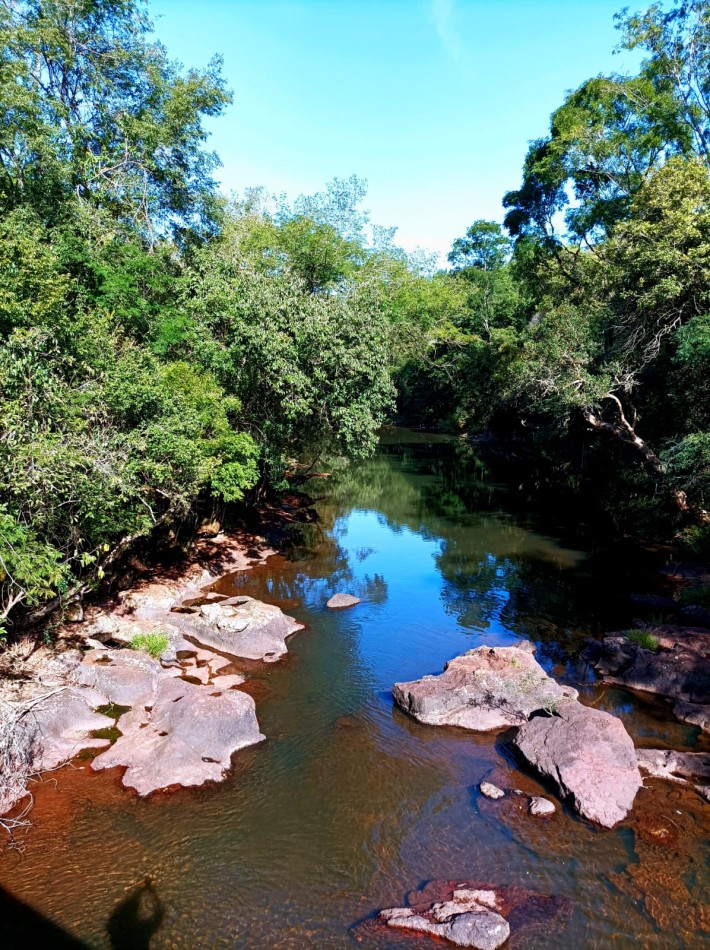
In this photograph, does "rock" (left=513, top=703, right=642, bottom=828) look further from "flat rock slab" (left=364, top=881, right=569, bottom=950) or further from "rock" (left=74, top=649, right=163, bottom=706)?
"rock" (left=74, top=649, right=163, bottom=706)

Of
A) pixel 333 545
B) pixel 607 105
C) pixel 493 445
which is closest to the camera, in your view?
pixel 333 545

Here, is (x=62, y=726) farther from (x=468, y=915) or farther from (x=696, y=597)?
(x=696, y=597)

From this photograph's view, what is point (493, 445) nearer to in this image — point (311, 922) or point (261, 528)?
point (261, 528)

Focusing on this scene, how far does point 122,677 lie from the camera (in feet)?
43.8

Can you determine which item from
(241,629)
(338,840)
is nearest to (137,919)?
(338,840)

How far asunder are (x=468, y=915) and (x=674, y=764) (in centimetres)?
592

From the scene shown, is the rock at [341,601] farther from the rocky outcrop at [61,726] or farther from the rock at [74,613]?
the rocky outcrop at [61,726]

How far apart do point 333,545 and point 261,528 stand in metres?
3.72

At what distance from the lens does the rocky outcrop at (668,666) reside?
46.0 ft

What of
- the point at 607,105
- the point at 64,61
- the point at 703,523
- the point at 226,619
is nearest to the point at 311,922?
the point at 226,619

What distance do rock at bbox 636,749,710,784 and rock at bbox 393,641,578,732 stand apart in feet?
6.31

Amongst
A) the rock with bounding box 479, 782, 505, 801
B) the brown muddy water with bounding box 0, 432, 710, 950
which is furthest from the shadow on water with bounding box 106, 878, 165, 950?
the rock with bounding box 479, 782, 505, 801

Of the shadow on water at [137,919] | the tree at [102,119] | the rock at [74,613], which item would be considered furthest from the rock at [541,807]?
the tree at [102,119]

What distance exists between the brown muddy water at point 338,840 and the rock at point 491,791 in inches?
7.0
